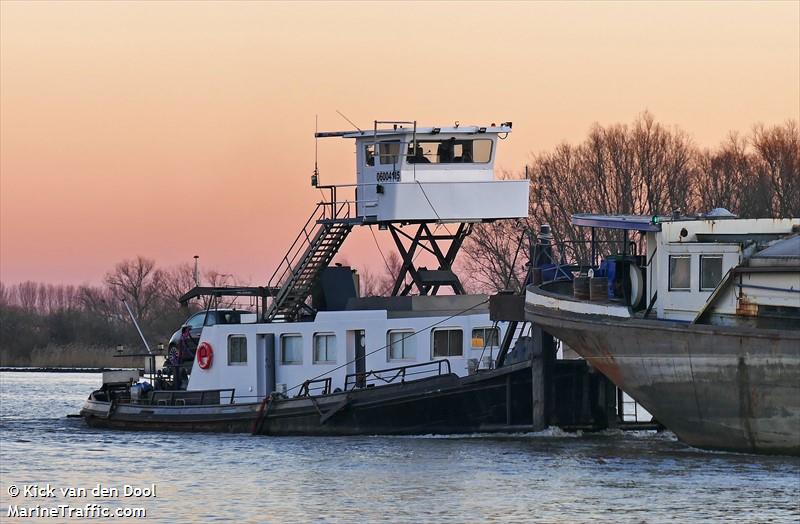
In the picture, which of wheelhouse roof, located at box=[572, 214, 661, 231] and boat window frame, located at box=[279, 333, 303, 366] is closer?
wheelhouse roof, located at box=[572, 214, 661, 231]

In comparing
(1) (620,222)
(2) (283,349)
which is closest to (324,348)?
(2) (283,349)

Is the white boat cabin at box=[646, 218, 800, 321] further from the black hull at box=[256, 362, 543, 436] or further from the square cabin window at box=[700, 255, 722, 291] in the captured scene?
the black hull at box=[256, 362, 543, 436]

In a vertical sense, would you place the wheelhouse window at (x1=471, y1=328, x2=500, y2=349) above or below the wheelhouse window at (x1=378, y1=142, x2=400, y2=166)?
below

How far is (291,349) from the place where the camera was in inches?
1718

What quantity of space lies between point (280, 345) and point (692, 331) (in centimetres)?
1253

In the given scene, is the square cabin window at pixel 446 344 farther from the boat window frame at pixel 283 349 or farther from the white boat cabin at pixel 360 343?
the boat window frame at pixel 283 349

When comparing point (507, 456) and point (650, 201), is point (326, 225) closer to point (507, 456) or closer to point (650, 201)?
point (507, 456)

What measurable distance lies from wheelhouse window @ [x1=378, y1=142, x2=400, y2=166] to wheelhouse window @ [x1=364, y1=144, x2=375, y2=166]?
1.22 ft

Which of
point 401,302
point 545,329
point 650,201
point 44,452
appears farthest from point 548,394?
point 650,201

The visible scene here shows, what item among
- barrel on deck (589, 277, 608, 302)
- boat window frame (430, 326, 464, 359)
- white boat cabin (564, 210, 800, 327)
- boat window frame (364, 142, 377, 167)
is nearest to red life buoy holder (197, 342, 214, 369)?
boat window frame (364, 142, 377, 167)

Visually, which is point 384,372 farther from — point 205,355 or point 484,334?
point 205,355

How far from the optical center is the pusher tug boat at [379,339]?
133 ft

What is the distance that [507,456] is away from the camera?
121 feet

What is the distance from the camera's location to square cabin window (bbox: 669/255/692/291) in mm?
35969
